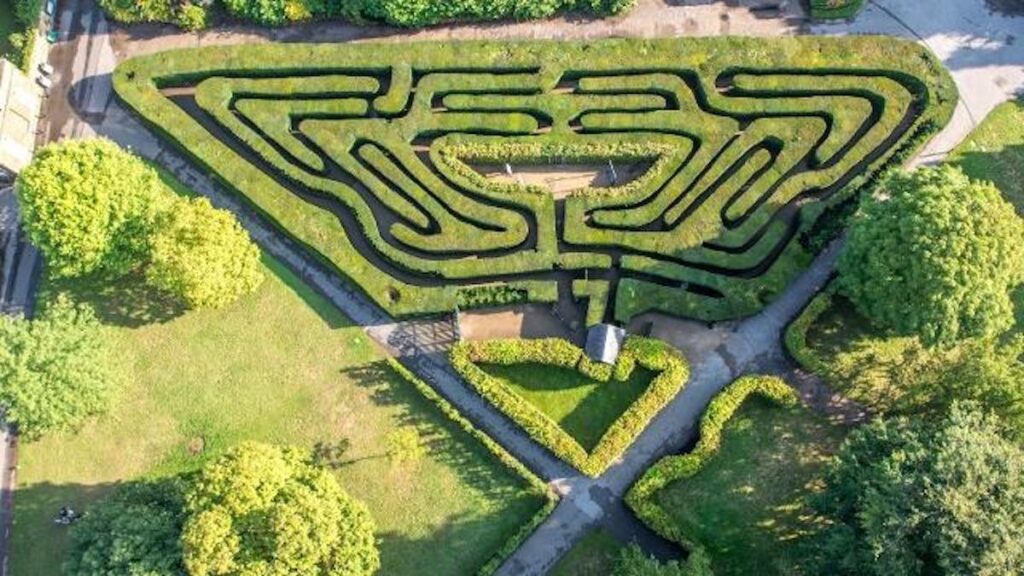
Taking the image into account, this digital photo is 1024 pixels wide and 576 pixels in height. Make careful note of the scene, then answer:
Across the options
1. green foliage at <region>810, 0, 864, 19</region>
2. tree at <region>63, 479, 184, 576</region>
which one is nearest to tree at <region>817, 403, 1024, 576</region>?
green foliage at <region>810, 0, 864, 19</region>

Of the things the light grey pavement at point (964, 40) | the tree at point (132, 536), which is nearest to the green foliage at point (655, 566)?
the tree at point (132, 536)

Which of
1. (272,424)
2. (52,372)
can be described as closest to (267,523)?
(272,424)

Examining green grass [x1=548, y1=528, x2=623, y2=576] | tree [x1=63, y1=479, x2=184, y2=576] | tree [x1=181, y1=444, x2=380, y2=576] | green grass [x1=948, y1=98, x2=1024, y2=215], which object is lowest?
green grass [x1=548, y1=528, x2=623, y2=576]

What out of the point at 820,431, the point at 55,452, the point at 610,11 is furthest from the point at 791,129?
the point at 55,452

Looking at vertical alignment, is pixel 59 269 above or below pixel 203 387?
above

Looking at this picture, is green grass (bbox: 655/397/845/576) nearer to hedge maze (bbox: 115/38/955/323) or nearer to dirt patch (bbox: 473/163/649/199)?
hedge maze (bbox: 115/38/955/323)

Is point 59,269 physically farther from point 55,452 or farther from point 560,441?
point 560,441
